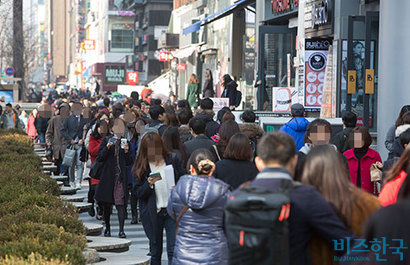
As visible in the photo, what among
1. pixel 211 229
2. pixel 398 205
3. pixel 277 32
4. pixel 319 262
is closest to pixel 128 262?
pixel 211 229

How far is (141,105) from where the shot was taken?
21516mm

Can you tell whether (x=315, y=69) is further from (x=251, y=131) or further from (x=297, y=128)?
(x=251, y=131)

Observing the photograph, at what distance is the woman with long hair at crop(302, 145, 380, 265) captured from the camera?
498 cm

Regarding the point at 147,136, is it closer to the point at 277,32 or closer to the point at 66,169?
the point at 66,169

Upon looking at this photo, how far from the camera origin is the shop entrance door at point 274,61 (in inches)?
1050

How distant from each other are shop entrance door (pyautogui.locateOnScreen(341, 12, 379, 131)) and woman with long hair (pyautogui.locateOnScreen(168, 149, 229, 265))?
11.6 m

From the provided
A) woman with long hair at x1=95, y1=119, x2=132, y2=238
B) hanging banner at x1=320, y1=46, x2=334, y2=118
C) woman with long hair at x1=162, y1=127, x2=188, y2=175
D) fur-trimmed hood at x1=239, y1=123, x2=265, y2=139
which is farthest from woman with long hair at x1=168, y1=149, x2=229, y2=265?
hanging banner at x1=320, y1=46, x2=334, y2=118

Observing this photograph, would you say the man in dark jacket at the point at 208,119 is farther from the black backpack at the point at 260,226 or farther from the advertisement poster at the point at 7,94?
the advertisement poster at the point at 7,94

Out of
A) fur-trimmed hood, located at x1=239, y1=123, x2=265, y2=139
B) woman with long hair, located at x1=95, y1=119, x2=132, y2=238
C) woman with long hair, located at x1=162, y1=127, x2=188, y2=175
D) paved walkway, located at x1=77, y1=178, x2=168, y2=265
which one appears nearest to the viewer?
woman with long hair, located at x1=162, y1=127, x2=188, y2=175

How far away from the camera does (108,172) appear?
1334cm

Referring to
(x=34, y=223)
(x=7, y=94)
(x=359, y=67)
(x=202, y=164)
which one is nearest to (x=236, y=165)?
(x=202, y=164)

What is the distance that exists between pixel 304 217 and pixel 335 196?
0.76 feet

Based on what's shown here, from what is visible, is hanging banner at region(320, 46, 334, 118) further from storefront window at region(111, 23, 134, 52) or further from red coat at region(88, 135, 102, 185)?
storefront window at region(111, 23, 134, 52)

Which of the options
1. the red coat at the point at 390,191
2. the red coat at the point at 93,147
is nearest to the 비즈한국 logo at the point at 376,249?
the red coat at the point at 390,191
